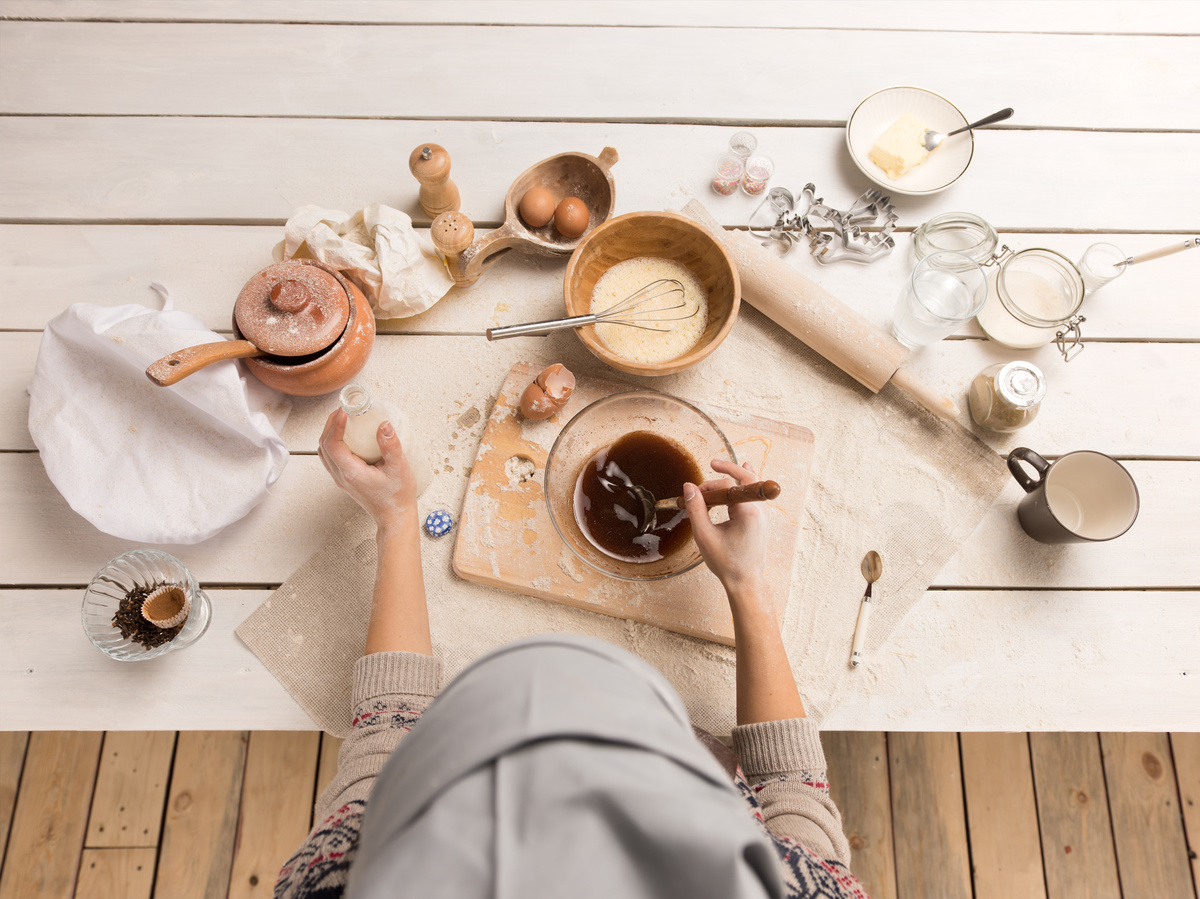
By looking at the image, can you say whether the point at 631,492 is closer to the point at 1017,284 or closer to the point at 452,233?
the point at 452,233

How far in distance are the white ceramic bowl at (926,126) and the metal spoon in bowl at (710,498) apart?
0.62m

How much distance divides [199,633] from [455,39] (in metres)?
1.07

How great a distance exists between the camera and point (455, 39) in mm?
1229

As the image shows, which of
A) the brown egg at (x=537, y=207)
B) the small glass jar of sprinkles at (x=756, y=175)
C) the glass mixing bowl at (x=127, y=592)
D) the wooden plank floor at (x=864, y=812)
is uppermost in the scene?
the small glass jar of sprinkles at (x=756, y=175)

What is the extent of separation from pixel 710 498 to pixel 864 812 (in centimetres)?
103

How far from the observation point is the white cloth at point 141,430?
0.95m

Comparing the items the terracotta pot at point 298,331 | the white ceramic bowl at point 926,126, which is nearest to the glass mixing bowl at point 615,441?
the terracotta pot at point 298,331

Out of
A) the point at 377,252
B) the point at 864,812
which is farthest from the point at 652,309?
the point at 864,812

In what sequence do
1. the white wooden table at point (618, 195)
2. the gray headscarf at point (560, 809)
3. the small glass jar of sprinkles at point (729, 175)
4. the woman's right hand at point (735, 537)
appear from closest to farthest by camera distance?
the gray headscarf at point (560, 809) < the woman's right hand at point (735, 537) < the white wooden table at point (618, 195) < the small glass jar of sprinkles at point (729, 175)

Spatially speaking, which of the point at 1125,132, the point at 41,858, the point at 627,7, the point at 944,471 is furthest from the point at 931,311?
the point at 41,858

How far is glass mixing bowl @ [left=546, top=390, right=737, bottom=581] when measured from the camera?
98 centimetres

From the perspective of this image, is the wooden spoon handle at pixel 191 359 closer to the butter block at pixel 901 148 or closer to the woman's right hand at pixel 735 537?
the woman's right hand at pixel 735 537

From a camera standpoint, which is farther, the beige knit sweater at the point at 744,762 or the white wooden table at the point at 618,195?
the white wooden table at the point at 618,195

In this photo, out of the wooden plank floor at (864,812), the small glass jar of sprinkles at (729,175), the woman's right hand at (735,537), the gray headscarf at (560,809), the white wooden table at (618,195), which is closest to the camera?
the gray headscarf at (560,809)
